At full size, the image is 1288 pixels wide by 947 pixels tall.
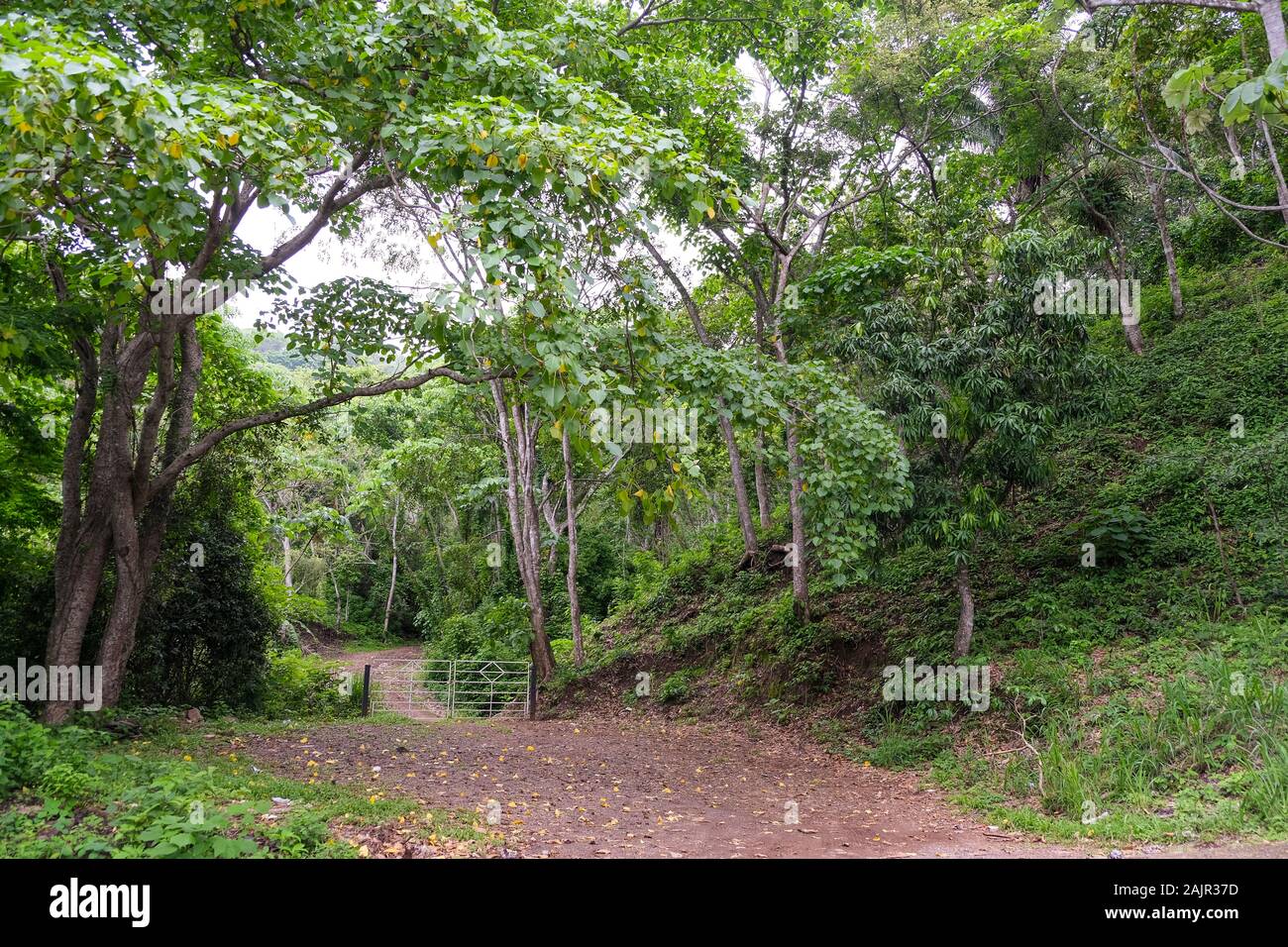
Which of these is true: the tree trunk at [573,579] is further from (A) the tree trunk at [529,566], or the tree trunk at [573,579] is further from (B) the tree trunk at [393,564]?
(B) the tree trunk at [393,564]

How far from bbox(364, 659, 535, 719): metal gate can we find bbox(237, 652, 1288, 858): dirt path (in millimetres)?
3748

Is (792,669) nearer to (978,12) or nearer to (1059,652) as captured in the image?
(1059,652)

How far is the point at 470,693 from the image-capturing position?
48.2ft

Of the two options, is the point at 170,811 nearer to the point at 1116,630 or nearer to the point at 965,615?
the point at 965,615

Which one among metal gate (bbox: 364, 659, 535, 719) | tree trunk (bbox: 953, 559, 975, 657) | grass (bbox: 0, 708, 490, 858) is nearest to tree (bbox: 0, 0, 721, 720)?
grass (bbox: 0, 708, 490, 858)

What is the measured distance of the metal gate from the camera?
14406mm

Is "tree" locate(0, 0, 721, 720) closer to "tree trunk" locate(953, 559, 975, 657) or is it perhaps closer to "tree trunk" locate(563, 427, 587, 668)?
"tree trunk" locate(953, 559, 975, 657)

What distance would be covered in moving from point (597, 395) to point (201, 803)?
308 centimetres

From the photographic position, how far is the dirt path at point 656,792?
5.55m

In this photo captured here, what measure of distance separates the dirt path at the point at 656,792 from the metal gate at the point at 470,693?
12.3 ft

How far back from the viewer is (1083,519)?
10.9 metres

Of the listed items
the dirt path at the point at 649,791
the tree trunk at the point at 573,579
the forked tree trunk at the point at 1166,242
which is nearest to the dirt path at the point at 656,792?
the dirt path at the point at 649,791
